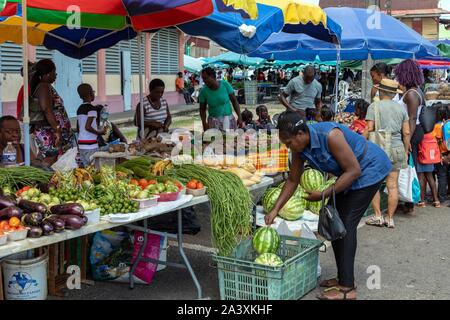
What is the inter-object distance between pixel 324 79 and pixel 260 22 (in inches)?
1118

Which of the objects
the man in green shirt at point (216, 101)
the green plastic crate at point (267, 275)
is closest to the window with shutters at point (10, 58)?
the man in green shirt at point (216, 101)

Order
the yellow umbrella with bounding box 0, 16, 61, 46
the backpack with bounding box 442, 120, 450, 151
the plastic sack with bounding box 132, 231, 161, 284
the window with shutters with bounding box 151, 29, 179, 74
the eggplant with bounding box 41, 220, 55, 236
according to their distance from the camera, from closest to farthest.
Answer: the eggplant with bounding box 41, 220, 55, 236
the plastic sack with bounding box 132, 231, 161, 284
the yellow umbrella with bounding box 0, 16, 61, 46
the backpack with bounding box 442, 120, 450, 151
the window with shutters with bounding box 151, 29, 179, 74

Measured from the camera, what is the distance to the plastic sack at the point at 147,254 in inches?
199

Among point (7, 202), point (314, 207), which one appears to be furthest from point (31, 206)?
point (314, 207)

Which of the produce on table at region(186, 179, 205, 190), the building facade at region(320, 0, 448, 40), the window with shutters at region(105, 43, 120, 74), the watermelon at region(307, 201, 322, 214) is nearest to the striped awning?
the produce on table at region(186, 179, 205, 190)

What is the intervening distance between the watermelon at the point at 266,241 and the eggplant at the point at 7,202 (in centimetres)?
199

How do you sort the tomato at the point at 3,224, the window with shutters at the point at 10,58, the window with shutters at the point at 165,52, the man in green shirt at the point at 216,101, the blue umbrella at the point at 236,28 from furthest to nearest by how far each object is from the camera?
the window with shutters at the point at 165,52, the window with shutters at the point at 10,58, the man in green shirt at the point at 216,101, the blue umbrella at the point at 236,28, the tomato at the point at 3,224

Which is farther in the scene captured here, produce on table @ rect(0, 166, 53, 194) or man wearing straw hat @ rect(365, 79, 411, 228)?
man wearing straw hat @ rect(365, 79, 411, 228)

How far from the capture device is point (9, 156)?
5.56 metres

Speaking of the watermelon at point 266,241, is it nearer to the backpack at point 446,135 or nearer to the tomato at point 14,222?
the tomato at point 14,222

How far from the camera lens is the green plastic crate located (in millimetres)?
4199

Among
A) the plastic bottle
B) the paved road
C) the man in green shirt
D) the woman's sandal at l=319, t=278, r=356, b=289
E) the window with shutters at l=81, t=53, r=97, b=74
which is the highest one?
the window with shutters at l=81, t=53, r=97, b=74

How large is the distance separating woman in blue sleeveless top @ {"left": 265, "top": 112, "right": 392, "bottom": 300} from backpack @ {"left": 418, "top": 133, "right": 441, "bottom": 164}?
12.4 ft

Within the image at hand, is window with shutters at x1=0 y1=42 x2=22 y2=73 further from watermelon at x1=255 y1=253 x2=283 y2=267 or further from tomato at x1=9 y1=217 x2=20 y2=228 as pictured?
watermelon at x1=255 y1=253 x2=283 y2=267
